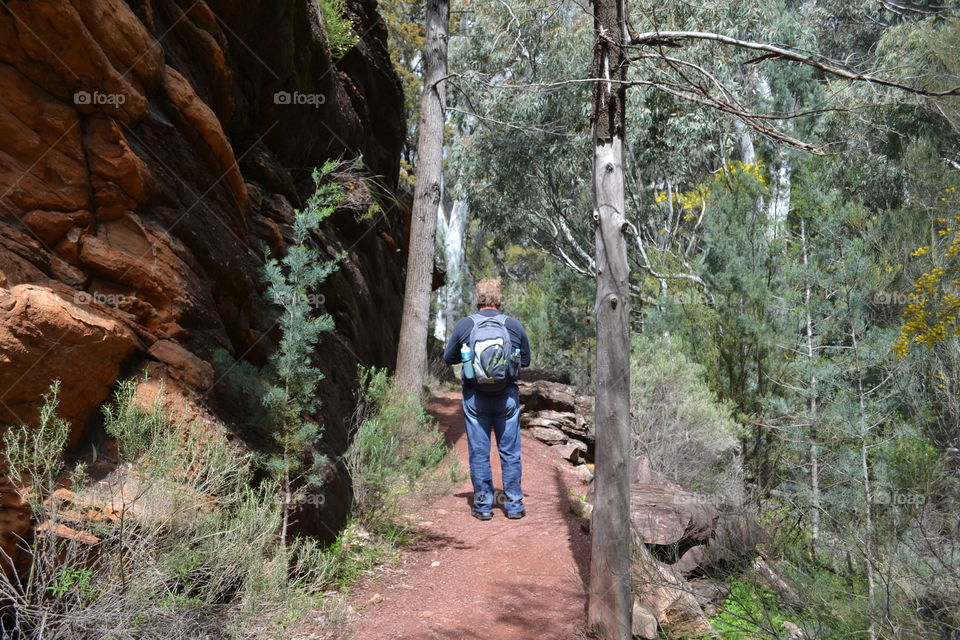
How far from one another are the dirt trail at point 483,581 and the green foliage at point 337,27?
476cm

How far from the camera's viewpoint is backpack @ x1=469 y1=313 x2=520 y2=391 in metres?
5.20

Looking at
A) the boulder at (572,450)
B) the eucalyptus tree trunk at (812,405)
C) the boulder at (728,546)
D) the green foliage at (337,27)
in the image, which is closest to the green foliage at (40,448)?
the boulder at (728,546)

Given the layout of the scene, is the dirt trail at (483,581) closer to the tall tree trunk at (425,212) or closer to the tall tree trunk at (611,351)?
the tall tree trunk at (611,351)

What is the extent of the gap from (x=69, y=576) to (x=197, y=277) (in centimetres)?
174

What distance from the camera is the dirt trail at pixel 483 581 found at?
380 centimetres

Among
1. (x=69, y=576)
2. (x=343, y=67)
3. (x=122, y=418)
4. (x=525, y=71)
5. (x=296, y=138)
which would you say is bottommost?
(x=69, y=576)

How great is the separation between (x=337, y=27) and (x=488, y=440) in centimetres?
451

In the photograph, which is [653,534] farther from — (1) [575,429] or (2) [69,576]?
(1) [575,429]

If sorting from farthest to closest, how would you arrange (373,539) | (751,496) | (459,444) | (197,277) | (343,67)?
(459,444), (343,67), (751,496), (373,539), (197,277)

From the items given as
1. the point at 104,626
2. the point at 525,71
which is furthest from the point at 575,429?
the point at 525,71

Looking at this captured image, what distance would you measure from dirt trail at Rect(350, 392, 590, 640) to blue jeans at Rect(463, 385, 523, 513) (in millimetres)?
228

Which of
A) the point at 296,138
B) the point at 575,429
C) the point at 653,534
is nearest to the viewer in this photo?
the point at 653,534

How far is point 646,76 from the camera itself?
1304cm

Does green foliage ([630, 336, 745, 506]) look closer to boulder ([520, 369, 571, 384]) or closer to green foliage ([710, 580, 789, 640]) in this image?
green foliage ([710, 580, 789, 640])
